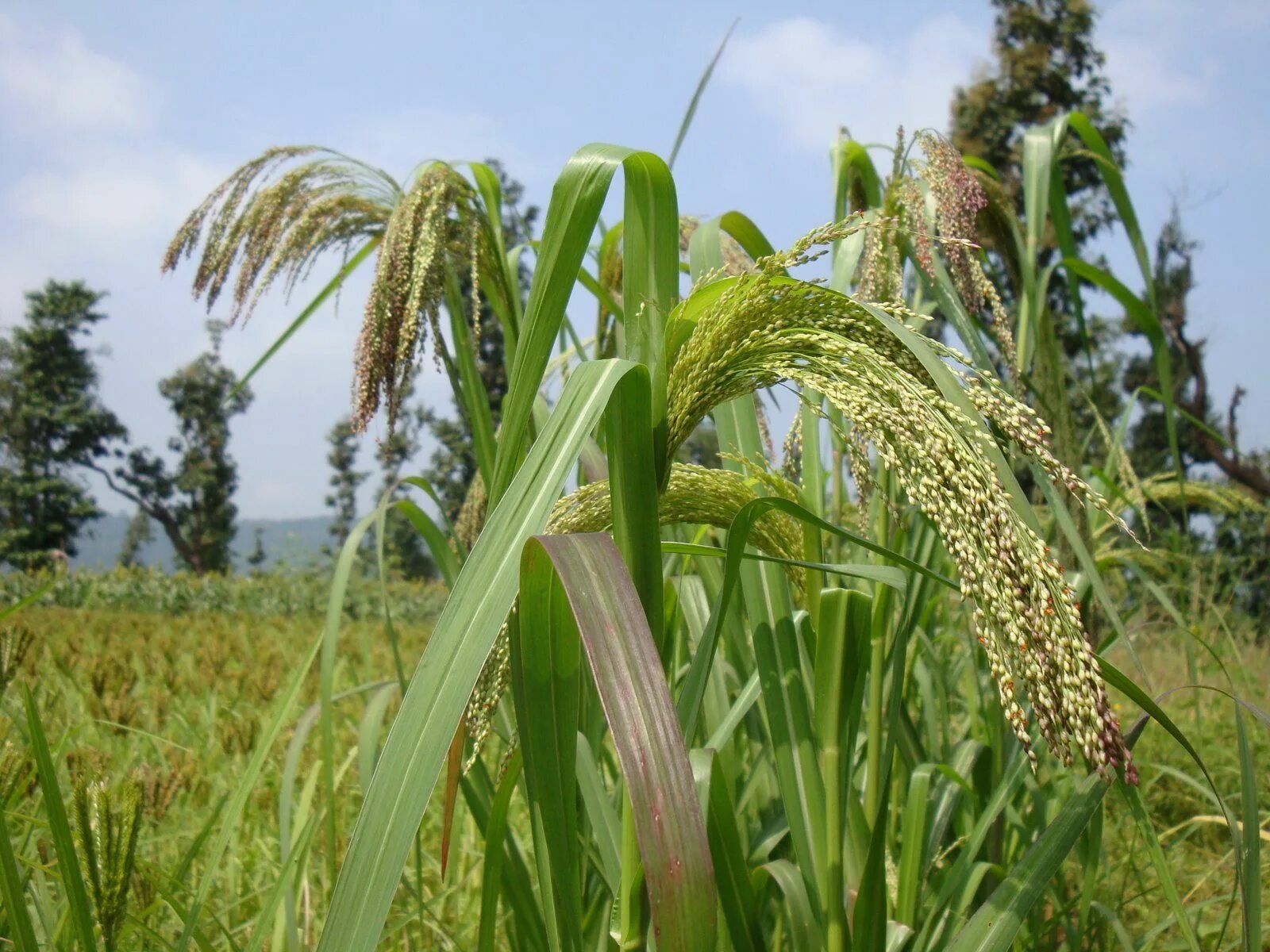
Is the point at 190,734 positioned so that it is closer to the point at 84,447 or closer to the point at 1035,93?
the point at 1035,93

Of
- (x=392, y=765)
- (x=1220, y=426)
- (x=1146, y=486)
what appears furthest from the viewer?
(x=1220, y=426)

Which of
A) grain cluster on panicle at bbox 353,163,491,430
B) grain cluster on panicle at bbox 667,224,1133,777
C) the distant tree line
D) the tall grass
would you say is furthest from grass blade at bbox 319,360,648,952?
the distant tree line

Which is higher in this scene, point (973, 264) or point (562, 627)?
point (973, 264)

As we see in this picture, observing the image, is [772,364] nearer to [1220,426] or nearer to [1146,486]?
[1146,486]

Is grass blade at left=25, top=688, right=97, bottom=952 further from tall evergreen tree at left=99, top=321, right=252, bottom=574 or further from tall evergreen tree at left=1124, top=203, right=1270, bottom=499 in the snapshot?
tall evergreen tree at left=99, top=321, right=252, bottom=574

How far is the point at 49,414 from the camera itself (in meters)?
42.1

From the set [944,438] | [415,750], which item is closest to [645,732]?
[415,750]

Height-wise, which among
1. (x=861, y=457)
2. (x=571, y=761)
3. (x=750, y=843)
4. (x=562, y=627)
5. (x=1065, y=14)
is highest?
(x=1065, y=14)

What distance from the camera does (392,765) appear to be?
21.2 inches

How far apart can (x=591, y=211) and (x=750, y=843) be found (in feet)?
3.83

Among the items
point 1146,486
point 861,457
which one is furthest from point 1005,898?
point 1146,486

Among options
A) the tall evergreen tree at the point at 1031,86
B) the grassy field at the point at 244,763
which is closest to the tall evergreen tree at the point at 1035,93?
the tall evergreen tree at the point at 1031,86

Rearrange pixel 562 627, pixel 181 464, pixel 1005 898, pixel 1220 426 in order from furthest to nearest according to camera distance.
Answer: pixel 181 464
pixel 1220 426
pixel 1005 898
pixel 562 627

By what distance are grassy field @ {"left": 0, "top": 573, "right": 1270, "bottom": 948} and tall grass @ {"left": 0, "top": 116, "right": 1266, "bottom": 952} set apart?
10 centimetres
